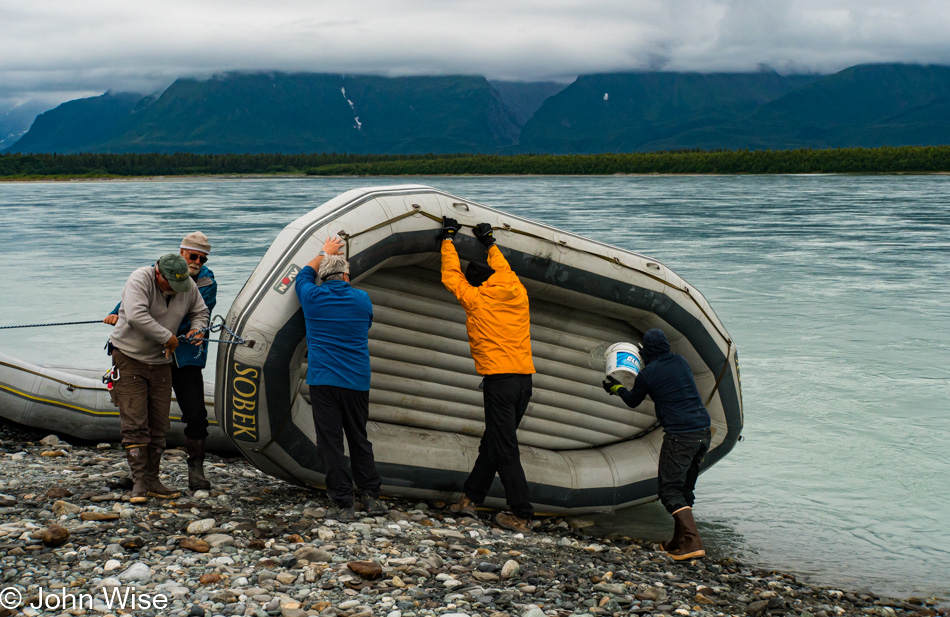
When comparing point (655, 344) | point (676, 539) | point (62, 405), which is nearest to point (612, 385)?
point (655, 344)

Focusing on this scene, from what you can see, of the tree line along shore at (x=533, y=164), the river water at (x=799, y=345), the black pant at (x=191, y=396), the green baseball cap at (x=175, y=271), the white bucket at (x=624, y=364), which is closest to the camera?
the green baseball cap at (x=175, y=271)

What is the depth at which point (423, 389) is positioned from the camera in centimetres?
540

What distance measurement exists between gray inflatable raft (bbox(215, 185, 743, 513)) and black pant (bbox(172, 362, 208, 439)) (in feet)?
0.48

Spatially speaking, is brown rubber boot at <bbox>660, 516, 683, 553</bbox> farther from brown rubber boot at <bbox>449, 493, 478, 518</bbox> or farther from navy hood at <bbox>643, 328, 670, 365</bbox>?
brown rubber boot at <bbox>449, 493, 478, 518</bbox>

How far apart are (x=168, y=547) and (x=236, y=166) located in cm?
8377

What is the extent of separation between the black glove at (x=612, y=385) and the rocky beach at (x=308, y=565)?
0.85 meters

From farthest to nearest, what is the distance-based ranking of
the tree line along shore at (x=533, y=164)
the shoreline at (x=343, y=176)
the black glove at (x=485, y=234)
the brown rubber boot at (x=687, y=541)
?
the shoreline at (x=343, y=176) < the tree line along shore at (x=533, y=164) < the black glove at (x=485, y=234) < the brown rubber boot at (x=687, y=541)

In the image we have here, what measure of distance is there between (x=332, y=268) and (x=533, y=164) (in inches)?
2776

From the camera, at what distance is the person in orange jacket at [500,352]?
4586 millimetres

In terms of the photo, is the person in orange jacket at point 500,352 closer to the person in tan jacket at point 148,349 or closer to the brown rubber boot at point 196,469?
the person in tan jacket at point 148,349

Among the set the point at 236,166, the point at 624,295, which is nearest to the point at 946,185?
the point at 624,295

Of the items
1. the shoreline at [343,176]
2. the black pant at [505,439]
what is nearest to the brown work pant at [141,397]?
the black pant at [505,439]

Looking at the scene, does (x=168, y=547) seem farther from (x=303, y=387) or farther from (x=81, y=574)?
(x=303, y=387)

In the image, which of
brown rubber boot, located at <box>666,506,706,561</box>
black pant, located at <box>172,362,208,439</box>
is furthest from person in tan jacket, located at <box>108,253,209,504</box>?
brown rubber boot, located at <box>666,506,706,561</box>
